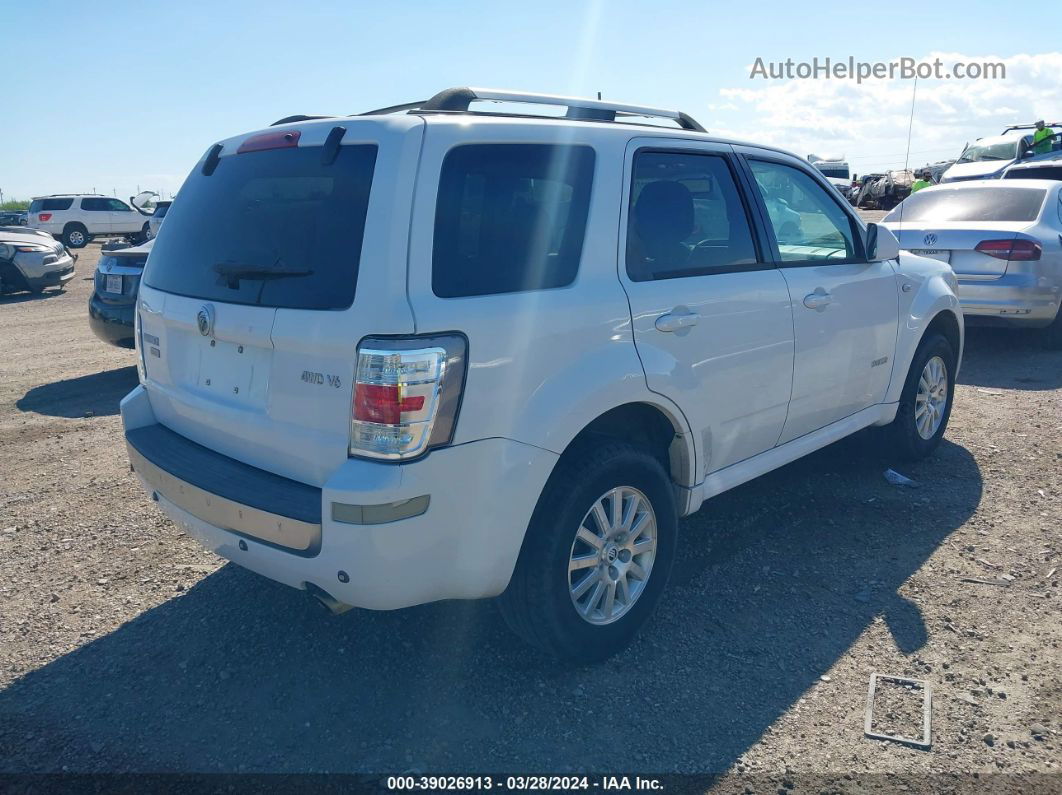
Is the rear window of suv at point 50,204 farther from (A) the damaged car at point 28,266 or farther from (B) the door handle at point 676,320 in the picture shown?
(B) the door handle at point 676,320

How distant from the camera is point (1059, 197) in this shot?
8484mm

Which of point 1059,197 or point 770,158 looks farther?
point 1059,197

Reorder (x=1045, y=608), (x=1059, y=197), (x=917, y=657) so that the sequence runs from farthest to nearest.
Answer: (x=1059, y=197), (x=1045, y=608), (x=917, y=657)

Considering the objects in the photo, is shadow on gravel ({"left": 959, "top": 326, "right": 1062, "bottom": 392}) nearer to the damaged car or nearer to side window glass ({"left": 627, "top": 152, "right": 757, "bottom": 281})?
side window glass ({"left": 627, "top": 152, "right": 757, "bottom": 281})

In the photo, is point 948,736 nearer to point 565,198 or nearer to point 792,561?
point 792,561

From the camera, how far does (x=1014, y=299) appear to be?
308 inches

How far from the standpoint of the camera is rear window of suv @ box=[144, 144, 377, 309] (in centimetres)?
266

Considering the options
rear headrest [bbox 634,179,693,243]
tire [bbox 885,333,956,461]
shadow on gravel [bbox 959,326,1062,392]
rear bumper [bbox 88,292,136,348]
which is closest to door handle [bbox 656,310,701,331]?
rear headrest [bbox 634,179,693,243]

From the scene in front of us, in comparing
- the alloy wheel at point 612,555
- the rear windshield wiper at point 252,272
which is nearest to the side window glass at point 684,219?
the alloy wheel at point 612,555

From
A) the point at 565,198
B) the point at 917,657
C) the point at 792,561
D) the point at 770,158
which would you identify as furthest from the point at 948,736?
the point at 770,158

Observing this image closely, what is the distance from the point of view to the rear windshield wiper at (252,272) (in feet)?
9.05

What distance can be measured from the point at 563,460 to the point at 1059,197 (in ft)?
25.7

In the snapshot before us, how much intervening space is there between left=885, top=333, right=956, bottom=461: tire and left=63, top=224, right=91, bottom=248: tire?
31.7 meters

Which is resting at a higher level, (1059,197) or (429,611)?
(1059,197)
